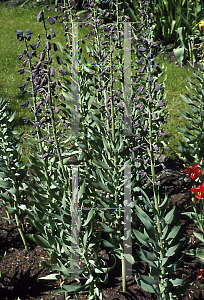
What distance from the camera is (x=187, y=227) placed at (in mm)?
2711

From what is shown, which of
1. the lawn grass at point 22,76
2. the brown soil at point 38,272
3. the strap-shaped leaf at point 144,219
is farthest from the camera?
the lawn grass at point 22,76

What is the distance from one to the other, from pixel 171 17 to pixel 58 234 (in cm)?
554

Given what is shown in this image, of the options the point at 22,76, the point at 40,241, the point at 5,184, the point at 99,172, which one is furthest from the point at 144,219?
the point at 22,76

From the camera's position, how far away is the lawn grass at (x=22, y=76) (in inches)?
177

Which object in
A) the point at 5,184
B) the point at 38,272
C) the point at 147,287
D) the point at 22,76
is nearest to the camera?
the point at 147,287

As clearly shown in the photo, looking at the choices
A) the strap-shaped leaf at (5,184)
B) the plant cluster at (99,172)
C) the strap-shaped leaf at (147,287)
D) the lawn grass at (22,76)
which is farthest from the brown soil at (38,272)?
the lawn grass at (22,76)

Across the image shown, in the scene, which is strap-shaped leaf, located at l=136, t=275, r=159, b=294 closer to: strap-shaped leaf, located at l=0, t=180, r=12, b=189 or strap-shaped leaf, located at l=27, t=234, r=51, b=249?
strap-shaped leaf, located at l=27, t=234, r=51, b=249

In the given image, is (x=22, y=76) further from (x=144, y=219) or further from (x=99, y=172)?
(x=144, y=219)

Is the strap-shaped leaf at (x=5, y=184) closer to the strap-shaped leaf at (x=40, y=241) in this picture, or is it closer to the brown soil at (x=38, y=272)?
the strap-shaped leaf at (x=40, y=241)

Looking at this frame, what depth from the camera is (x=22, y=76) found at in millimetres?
6031

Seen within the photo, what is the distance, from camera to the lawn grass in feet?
14.8

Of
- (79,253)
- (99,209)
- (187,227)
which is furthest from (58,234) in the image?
(187,227)

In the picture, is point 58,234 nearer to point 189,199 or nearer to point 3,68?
point 189,199

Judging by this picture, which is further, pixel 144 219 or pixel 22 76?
pixel 22 76
